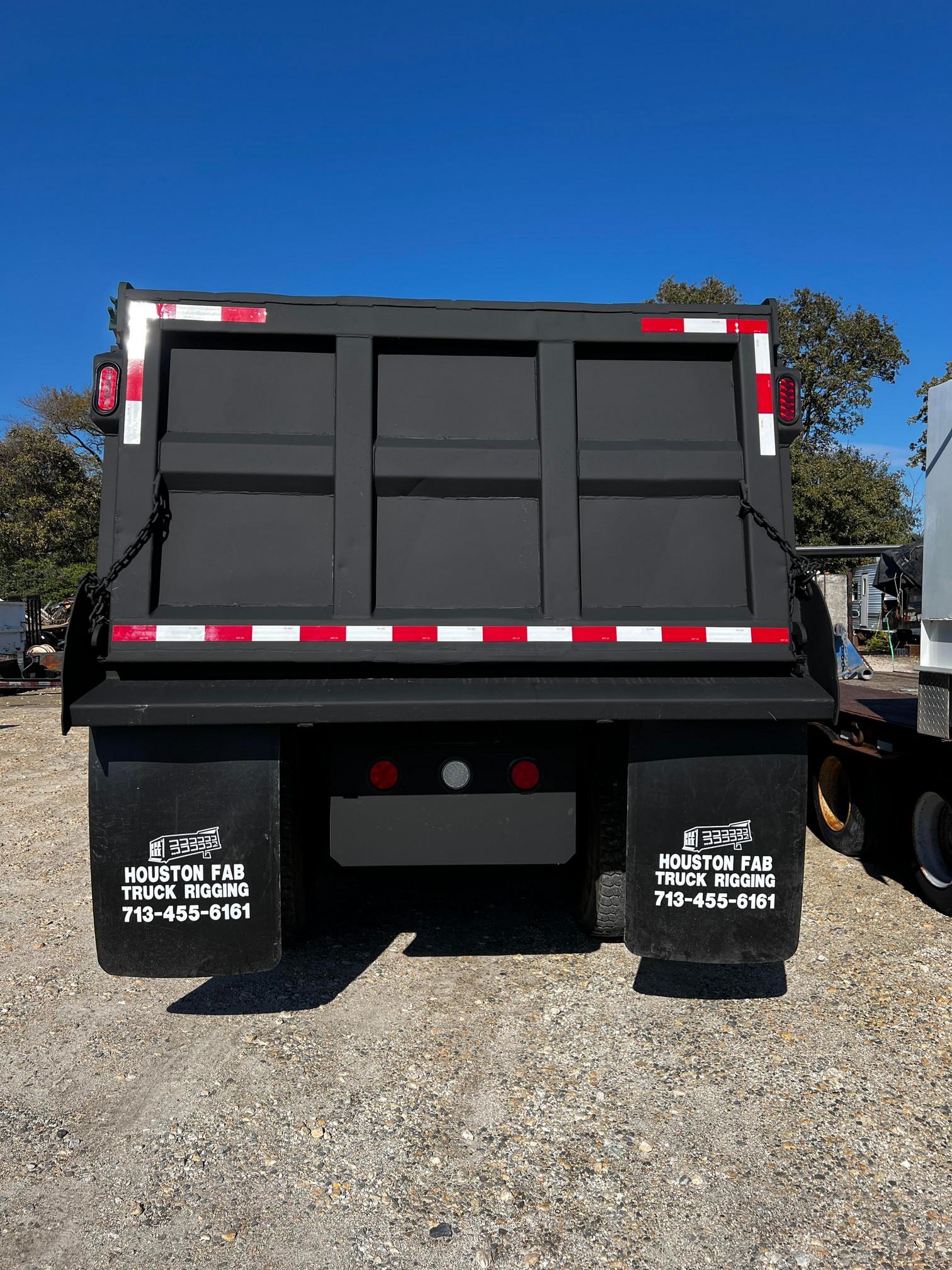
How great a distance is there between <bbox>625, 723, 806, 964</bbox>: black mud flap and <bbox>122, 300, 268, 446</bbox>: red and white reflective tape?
2.27m

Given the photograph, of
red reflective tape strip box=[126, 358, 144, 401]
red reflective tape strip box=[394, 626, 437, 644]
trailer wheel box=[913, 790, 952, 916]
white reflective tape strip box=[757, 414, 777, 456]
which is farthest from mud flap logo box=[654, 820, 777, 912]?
red reflective tape strip box=[126, 358, 144, 401]

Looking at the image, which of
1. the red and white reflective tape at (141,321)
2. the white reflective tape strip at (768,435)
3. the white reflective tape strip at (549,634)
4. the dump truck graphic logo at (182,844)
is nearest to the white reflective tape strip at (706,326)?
the white reflective tape strip at (768,435)

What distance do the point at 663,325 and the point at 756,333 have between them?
1.33 feet

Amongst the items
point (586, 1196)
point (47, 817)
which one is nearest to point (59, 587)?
point (47, 817)

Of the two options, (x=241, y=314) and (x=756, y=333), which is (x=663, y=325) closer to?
(x=756, y=333)

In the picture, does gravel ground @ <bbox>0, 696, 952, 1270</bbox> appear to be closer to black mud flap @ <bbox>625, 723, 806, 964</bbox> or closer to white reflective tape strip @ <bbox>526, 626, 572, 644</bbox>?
black mud flap @ <bbox>625, 723, 806, 964</bbox>

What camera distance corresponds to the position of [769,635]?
11.6 feet

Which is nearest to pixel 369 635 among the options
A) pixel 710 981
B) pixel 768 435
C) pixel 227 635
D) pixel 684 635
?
pixel 227 635

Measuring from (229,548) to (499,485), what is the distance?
1109mm

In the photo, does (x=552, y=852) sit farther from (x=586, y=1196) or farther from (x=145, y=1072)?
(x=145, y=1072)

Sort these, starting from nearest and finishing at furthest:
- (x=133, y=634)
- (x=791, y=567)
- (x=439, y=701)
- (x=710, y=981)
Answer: (x=439, y=701) < (x=133, y=634) < (x=791, y=567) < (x=710, y=981)

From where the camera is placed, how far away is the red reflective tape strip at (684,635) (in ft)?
11.5

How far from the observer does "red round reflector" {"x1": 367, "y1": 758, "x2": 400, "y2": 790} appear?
12.1ft

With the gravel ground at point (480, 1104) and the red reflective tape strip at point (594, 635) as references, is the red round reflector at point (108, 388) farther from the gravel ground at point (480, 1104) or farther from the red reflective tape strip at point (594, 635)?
the gravel ground at point (480, 1104)
